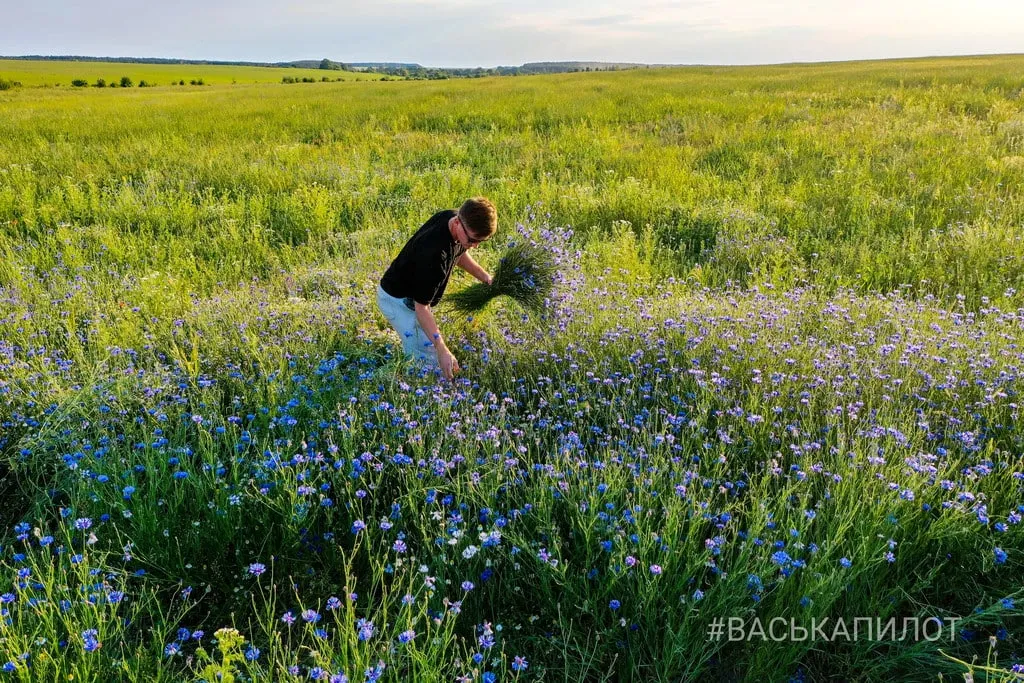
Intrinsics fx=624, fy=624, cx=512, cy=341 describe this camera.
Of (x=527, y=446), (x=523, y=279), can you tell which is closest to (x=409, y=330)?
(x=523, y=279)

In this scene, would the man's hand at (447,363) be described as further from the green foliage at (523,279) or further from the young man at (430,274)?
the green foliage at (523,279)

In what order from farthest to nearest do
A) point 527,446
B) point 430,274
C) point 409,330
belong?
point 409,330
point 430,274
point 527,446

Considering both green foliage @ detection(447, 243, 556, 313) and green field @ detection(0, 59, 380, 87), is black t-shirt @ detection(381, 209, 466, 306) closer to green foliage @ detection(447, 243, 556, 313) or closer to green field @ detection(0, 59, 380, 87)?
green foliage @ detection(447, 243, 556, 313)

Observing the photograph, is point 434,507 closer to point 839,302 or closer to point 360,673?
point 360,673

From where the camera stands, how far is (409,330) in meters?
4.07

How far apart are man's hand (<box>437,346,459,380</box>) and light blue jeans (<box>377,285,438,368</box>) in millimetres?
304

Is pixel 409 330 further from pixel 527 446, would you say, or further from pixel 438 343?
pixel 527 446

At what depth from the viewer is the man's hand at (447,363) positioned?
3.60 m

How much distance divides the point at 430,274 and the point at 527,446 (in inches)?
57.5

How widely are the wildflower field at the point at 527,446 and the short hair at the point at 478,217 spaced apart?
28.1 inches

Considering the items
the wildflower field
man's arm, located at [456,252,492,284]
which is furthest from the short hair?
the wildflower field

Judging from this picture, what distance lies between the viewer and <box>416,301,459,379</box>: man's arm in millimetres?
3611

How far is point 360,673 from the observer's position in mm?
1723

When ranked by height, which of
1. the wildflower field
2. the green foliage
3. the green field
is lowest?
the wildflower field
